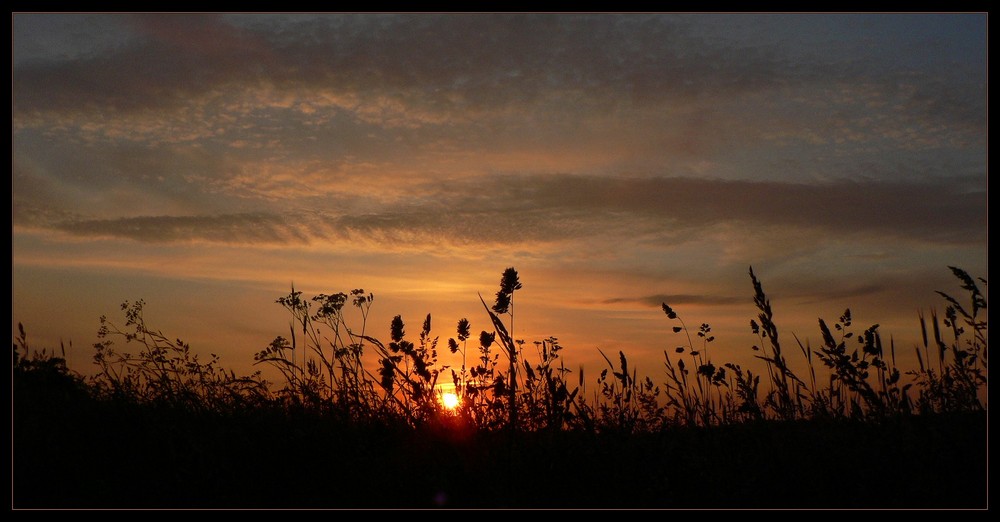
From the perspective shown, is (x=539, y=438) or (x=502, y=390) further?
(x=502, y=390)

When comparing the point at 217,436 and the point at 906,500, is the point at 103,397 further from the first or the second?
the point at 906,500

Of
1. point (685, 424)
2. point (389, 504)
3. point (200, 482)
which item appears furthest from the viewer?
point (685, 424)

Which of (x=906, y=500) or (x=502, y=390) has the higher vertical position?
(x=502, y=390)

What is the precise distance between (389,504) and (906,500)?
2664mm

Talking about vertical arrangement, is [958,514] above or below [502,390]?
below

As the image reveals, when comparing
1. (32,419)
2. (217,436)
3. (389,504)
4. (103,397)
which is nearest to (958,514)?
(389,504)

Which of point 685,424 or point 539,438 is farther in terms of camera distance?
point 685,424

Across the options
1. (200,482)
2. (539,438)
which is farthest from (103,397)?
(539,438)

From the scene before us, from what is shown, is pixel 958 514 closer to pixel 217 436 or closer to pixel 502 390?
pixel 502 390

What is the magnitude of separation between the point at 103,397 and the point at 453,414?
9.58 feet

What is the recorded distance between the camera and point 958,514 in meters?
3.53

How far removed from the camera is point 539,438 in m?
5.05
